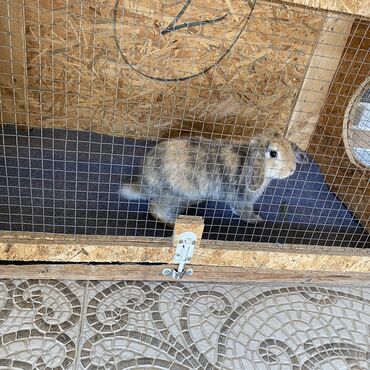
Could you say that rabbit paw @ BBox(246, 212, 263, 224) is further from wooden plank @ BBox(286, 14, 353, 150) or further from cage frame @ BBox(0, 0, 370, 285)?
wooden plank @ BBox(286, 14, 353, 150)

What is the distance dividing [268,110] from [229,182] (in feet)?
2.69

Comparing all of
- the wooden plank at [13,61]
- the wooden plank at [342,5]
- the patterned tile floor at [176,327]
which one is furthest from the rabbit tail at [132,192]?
the wooden plank at [342,5]

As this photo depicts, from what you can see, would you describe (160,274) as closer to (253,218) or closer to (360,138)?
(253,218)

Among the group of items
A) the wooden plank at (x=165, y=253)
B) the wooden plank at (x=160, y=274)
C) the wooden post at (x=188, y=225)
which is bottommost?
the wooden plank at (x=160, y=274)

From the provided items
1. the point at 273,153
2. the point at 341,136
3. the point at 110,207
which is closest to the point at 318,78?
the point at 341,136

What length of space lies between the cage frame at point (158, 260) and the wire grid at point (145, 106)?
283mm

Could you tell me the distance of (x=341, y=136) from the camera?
85.7 inches

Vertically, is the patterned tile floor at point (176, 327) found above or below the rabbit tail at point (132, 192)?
below

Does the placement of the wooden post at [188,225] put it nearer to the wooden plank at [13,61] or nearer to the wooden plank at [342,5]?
the wooden plank at [342,5]

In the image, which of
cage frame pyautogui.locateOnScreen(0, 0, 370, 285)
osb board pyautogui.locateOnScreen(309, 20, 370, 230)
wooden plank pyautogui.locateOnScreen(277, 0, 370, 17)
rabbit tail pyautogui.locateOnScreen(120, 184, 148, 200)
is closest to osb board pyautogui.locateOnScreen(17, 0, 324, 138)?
osb board pyautogui.locateOnScreen(309, 20, 370, 230)

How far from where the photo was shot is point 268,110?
7.91ft

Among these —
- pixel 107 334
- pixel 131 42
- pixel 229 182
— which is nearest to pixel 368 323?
pixel 229 182

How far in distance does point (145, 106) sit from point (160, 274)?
1175 mm

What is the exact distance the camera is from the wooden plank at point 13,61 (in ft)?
6.36
